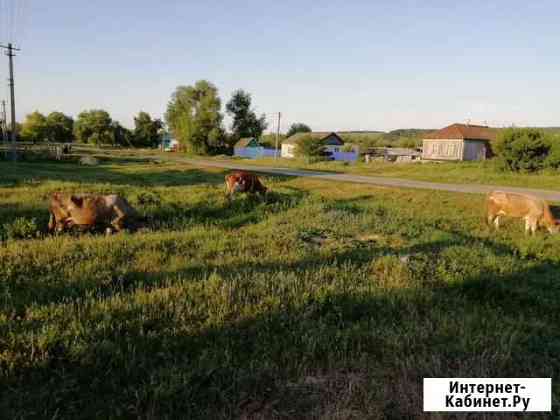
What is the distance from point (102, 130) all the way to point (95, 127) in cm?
194

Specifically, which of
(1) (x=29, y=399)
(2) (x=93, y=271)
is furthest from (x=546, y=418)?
(2) (x=93, y=271)

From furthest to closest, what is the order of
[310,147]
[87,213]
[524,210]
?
[310,147] < [524,210] < [87,213]

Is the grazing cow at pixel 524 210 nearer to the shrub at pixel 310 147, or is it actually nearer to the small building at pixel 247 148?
the shrub at pixel 310 147

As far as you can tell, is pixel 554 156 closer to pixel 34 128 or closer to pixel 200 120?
pixel 200 120

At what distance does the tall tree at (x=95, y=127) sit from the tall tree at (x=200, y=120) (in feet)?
135

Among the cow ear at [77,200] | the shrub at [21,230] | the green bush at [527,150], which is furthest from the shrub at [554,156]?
the shrub at [21,230]

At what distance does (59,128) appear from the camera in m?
98.3

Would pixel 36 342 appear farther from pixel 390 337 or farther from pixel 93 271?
pixel 390 337

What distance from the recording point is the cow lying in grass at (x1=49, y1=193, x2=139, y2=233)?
8047 mm

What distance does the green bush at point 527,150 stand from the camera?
1069 inches

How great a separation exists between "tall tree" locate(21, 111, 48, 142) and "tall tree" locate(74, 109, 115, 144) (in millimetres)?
11584

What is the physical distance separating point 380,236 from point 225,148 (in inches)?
2697

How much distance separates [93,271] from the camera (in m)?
5.11

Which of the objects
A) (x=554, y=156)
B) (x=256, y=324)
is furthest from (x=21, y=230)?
(x=554, y=156)
